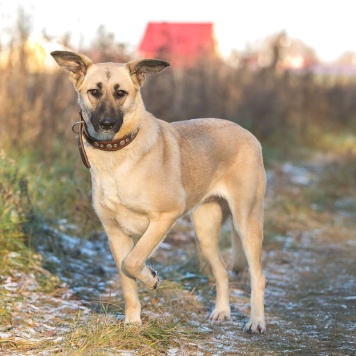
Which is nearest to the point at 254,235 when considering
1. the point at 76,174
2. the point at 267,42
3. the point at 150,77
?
the point at 76,174

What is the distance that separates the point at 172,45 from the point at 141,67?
7.08 meters

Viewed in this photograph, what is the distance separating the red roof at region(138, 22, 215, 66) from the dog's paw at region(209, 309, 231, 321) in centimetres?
638

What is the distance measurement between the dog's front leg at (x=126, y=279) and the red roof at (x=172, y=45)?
6580 millimetres

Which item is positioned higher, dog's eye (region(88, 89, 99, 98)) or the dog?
dog's eye (region(88, 89, 99, 98))

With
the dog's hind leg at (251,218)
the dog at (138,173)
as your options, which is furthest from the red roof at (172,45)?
the dog at (138,173)

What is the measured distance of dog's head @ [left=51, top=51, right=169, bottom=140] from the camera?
4477 millimetres

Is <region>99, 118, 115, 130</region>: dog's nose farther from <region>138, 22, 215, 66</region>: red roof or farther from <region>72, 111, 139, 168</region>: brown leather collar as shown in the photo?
<region>138, 22, 215, 66</region>: red roof

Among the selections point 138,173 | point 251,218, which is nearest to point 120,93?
point 138,173

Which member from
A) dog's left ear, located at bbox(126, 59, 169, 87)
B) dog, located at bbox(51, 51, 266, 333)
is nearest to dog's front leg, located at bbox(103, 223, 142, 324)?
dog, located at bbox(51, 51, 266, 333)

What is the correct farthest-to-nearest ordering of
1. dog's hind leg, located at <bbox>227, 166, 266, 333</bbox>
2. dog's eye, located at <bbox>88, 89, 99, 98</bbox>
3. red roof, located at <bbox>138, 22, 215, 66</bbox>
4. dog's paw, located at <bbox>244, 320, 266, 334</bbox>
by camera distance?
red roof, located at <bbox>138, 22, 215, 66</bbox>, dog's hind leg, located at <bbox>227, 166, 266, 333</bbox>, dog's paw, located at <bbox>244, 320, 266, 334</bbox>, dog's eye, located at <bbox>88, 89, 99, 98</bbox>

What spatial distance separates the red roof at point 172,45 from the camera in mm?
11234

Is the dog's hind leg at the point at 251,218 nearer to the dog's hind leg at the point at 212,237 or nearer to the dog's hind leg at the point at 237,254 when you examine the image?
the dog's hind leg at the point at 237,254

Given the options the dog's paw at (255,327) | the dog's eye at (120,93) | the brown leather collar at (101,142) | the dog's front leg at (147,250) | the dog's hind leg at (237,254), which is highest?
the dog's eye at (120,93)

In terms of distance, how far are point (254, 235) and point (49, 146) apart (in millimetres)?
4162
